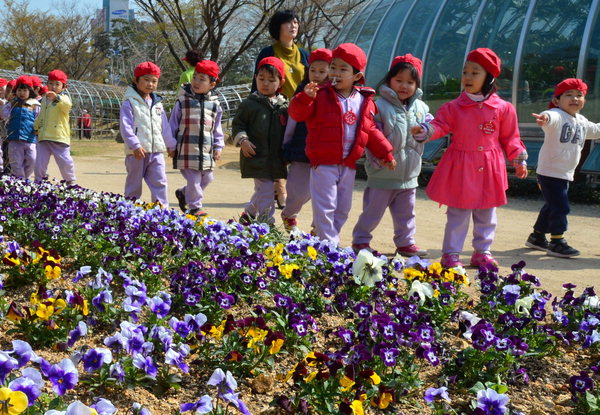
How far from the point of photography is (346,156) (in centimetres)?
553

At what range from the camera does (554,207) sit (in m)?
6.41

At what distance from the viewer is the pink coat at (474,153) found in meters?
5.42

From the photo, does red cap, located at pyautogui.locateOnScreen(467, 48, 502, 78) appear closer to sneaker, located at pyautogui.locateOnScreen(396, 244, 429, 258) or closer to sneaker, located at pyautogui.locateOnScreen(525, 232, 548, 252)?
sneaker, located at pyautogui.locateOnScreen(396, 244, 429, 258)

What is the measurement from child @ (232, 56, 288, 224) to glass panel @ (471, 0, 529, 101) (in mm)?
7060

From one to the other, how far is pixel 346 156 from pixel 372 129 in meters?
0.30

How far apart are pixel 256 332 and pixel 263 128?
3.74 metres

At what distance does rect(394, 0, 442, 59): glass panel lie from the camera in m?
14.1

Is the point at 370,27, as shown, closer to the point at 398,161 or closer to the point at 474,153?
the point at 398,161

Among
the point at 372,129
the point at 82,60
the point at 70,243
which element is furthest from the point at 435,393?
the point at 82,60

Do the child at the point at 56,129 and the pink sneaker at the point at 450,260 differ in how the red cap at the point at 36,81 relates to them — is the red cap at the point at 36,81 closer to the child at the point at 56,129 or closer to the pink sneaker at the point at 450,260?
the child at the point at 56,129

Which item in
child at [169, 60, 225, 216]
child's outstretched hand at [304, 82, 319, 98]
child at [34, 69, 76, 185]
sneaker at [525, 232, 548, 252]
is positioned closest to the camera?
child's outstretched hand at [304, 82, 319, 98]

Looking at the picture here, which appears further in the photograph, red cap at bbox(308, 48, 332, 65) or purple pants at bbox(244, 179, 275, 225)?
purple pants at bbox(244, 179, 275, 225)

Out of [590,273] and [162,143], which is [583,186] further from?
[162,143]

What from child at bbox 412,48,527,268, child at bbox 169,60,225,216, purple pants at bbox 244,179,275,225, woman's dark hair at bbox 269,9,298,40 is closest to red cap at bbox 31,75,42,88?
child at bbox 169,60,225,216
